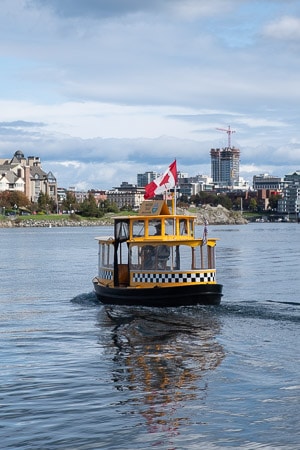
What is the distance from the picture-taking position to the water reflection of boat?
17.8m

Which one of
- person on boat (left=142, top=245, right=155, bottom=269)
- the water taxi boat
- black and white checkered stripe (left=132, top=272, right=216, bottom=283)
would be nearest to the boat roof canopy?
the water taxi boat

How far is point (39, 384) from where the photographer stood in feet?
66.0

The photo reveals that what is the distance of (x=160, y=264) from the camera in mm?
34688

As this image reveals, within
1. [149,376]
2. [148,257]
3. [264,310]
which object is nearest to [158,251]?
[148,257]

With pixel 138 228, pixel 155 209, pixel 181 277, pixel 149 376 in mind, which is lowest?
pixel 149 376

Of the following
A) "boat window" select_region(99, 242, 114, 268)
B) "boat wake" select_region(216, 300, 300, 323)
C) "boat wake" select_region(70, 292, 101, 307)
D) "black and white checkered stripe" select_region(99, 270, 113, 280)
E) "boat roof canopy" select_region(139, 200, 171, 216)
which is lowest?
"boat wake" select_region(70, 292, 101, 307)

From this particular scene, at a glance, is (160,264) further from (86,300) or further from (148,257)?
(86,300)

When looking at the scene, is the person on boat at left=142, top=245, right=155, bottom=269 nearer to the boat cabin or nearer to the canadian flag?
the boat cabin

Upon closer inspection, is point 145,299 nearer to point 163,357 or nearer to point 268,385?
point 163,357

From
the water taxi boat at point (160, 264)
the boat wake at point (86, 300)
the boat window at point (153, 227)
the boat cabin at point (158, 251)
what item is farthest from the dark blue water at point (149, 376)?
the boat window at point (153, 227)

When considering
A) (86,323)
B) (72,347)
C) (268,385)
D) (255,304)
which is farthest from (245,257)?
(268,385)

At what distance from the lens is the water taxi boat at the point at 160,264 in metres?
33.8

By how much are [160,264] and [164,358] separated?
38.4 ft

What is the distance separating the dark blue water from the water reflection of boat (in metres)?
0.03
